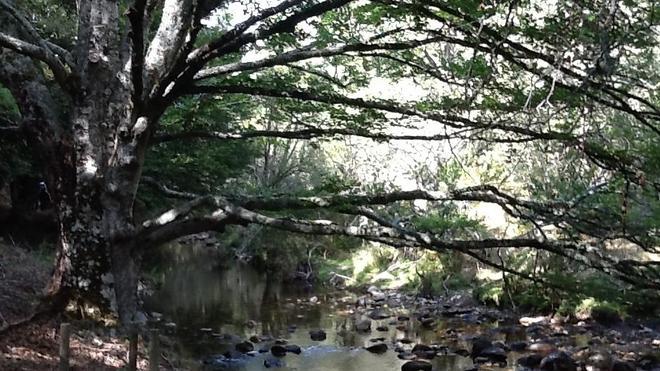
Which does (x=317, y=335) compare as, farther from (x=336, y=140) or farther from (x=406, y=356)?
(x=336, y=140)

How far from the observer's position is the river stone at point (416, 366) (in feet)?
39.5

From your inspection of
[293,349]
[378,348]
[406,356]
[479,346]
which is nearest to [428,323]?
[479,346]

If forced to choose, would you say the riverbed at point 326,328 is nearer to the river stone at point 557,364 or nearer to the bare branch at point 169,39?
the river stone at point 557,364

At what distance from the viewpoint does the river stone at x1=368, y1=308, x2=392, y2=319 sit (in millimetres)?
18422

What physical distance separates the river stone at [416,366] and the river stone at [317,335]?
3.25 metres

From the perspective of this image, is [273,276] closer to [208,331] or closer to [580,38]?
[208,331]

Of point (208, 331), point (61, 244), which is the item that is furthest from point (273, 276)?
point (61, 244)

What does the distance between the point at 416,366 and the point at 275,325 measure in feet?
18.2

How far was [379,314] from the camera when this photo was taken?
1877cm

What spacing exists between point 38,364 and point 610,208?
6.36 meters

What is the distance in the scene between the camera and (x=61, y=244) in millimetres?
7582

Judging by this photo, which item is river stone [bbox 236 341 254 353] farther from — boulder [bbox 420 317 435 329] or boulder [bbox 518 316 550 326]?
boulder [bbox 518 316 550 326]

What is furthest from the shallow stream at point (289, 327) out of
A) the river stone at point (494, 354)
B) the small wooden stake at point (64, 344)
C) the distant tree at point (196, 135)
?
the small wooden stake at point (64, 344)

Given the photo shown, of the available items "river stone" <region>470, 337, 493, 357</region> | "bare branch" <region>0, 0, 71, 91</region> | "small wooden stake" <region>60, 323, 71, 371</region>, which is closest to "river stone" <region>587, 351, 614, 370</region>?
"river stone" <region>470, 337, 493, 357</region>
